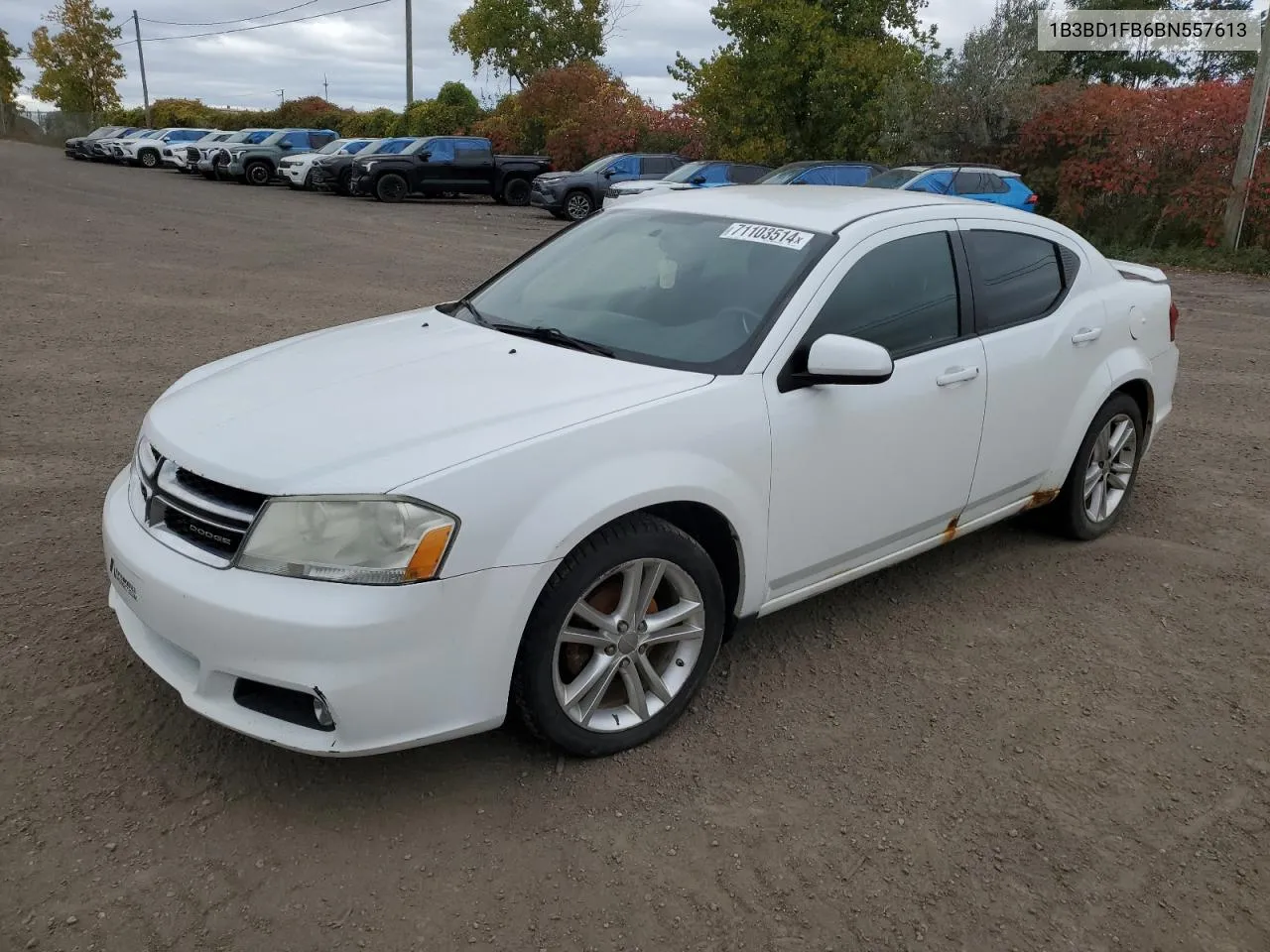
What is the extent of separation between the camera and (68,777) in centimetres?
294

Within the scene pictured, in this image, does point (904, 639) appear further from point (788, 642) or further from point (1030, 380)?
point (1030, 380)

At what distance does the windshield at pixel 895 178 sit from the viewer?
17.4 meters

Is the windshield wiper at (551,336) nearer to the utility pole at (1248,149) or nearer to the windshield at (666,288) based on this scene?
the windshield at (666,288)

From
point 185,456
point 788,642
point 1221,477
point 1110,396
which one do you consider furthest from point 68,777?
point 1221,477

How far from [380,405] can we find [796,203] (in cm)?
189

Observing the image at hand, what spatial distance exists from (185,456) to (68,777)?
0.97 meters

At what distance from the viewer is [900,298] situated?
12.3ft

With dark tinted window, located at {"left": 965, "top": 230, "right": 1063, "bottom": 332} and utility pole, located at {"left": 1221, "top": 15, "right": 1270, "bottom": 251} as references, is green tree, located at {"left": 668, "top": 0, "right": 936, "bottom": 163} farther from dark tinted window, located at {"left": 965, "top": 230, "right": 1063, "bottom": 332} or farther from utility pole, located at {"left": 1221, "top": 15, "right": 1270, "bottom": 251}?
dark tinted window, located at {"left": 965, "top": 230, "right": 1063, "bottom": 332}

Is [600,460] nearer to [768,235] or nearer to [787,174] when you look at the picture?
[768,235]

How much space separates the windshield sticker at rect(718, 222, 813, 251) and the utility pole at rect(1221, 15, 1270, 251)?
15.6m

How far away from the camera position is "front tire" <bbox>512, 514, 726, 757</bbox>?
2848mm

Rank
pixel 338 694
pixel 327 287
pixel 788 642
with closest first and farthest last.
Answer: pixel 338 694
pixel 788 642
pixel 327 287

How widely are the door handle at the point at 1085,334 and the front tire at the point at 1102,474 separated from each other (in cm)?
34

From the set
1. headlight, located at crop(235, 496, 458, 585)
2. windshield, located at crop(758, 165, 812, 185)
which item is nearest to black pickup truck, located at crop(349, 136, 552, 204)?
windshield, located at crop(758, 165, 812, 185)
